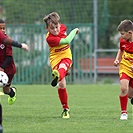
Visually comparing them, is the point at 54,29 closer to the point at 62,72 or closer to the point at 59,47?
the point at 59,47

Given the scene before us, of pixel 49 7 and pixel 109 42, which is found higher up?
pixel 49 7

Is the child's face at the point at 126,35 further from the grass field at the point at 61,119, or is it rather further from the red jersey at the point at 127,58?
the grass field at the point at 61,119

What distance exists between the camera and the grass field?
852cm

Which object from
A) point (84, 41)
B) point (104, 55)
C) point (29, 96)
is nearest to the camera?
point (29, 96)

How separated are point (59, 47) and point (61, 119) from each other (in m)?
1.27

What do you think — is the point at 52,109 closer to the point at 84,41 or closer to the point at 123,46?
the point at 123,46

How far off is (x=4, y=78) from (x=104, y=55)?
1747 cm

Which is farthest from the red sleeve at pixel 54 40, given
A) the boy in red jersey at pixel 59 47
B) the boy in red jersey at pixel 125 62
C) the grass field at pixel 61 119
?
the grass field at pixel 61 119

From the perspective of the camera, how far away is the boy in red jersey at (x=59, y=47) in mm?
10023

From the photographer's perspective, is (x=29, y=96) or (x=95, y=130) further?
(x=29, y=96)

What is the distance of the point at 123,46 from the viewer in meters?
9.97

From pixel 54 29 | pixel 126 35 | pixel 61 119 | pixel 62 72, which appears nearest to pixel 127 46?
pixel 126 35

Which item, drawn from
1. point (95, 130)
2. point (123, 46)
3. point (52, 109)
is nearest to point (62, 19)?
point (52, 109)

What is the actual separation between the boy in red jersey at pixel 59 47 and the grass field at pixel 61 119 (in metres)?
0.54
